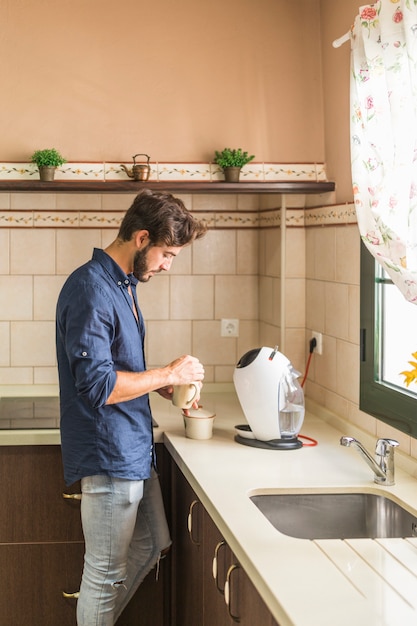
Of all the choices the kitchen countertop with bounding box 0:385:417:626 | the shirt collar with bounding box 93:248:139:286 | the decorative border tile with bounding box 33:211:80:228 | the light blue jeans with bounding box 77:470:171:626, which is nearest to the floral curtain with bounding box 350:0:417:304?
the kitchen countertop with bounding box 0:385:417:626

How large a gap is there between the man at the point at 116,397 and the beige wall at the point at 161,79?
2.90ft

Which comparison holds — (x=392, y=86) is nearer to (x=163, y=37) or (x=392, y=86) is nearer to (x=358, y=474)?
(x=358, y=474)

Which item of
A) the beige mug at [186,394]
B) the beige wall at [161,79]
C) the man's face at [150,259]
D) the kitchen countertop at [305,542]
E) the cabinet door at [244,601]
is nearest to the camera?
the kitchen countertop at [305,542]

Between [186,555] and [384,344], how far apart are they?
0.96 m

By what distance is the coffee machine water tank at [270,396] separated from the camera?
9.18ft

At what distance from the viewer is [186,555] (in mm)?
2842

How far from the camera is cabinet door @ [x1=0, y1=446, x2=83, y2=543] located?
304cm

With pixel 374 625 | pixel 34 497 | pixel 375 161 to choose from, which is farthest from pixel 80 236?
pixel 374 625

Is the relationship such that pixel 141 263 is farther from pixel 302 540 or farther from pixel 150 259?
pixel 302 540

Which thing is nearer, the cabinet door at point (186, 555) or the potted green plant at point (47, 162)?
the cabinet door at point (186, 555)

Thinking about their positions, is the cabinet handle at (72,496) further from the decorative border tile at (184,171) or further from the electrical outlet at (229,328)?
the decorative border tile at (184,171)

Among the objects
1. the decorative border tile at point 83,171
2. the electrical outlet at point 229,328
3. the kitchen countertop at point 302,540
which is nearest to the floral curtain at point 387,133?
the kitchen countertop at point 302,540

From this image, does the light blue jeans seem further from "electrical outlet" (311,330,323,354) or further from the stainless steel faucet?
"electrical outlet" (311,330,323,354)

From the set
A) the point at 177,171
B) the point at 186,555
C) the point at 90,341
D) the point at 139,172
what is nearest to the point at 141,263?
the point at 90,341
